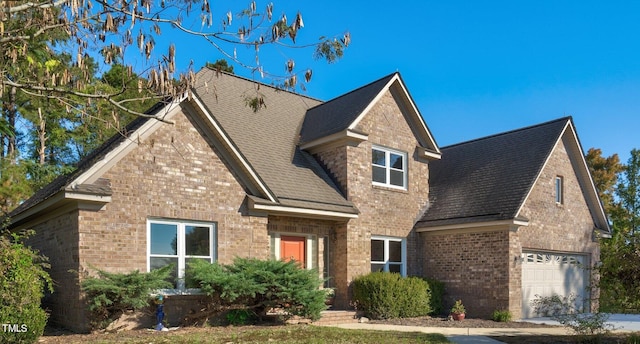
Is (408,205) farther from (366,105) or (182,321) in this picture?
(182,321)

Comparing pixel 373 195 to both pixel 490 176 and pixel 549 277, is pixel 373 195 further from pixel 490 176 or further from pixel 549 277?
pixel 549 277

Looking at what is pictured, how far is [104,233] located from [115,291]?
5.34 feet

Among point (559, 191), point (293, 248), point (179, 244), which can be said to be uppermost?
point (559, 191)

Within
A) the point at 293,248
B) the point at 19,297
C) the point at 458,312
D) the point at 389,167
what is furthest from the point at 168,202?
the point at 458,312

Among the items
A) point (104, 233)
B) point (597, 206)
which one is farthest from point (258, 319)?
point (597, 206)

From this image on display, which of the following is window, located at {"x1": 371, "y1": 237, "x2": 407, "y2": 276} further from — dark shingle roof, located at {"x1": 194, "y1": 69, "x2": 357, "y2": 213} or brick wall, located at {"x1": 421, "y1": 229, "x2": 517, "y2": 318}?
dark shingle roof, located at {"x1": 194, "y1": 69, "x2": 357, "y2": 213}

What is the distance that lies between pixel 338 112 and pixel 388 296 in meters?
6.92

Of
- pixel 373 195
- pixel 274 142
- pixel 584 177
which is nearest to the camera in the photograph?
pixel 373 195

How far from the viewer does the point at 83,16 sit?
27.9 ft

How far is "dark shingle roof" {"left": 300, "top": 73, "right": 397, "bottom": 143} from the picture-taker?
18875 mm

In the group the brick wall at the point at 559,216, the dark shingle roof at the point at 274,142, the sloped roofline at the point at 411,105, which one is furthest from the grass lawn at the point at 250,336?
the sloped roofline at the point at 411,105

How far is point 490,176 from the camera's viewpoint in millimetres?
19906

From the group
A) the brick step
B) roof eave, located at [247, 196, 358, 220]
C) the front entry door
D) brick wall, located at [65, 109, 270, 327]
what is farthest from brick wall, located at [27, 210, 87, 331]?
the front entry door

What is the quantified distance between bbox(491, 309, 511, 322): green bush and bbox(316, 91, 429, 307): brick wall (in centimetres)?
338
